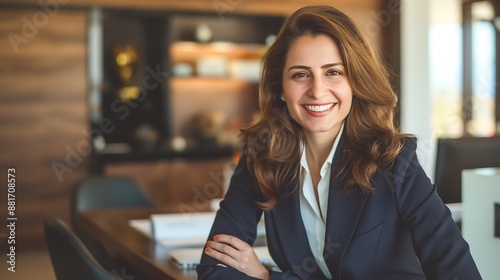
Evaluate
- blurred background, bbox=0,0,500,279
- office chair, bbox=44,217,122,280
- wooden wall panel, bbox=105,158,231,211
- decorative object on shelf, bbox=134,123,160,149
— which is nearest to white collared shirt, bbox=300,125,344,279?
office chair, bbox=44,217,122,280

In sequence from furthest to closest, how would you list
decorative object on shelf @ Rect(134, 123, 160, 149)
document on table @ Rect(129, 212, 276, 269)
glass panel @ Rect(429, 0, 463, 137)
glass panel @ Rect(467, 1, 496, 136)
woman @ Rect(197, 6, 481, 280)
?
glass panel @ Rect(429, 0, 463, 137) < glass panel @ Rect(467, 1, 496, 136) < decorative object on shelf @ Rect(134, 123, 160, 149) < document on table @ Rect(129, 212, 276, 269) < woman @ Rect(197, 6, 481, 280)

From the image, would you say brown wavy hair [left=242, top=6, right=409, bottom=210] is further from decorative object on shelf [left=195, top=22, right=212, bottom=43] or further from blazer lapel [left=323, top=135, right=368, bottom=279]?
decorative object on shelf [left=195, top=22, right=212, bottom=43]

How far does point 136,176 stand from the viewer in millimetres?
6027

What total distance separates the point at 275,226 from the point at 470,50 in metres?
5.73

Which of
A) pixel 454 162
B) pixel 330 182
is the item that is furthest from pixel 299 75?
pixel 454 162

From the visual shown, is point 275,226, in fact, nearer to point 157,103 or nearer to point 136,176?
point 136,176

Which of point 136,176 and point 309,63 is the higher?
point 309,63

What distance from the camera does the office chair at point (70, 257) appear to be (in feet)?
5.41

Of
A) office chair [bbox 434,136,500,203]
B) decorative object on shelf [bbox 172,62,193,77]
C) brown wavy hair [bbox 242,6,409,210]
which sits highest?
decorative object on shelf [bbox 172,62,193,77]

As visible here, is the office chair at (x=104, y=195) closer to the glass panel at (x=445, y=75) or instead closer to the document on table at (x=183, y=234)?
the document on table at (x=183, y=234)

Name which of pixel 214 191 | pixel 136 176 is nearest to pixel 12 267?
pixel 136 176

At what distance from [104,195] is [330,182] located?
2.18 m

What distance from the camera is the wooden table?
2125 mm

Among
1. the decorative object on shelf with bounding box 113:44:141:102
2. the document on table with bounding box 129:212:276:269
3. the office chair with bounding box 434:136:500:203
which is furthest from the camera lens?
the decorative object on shelf with bounding box 113:44:141:102
